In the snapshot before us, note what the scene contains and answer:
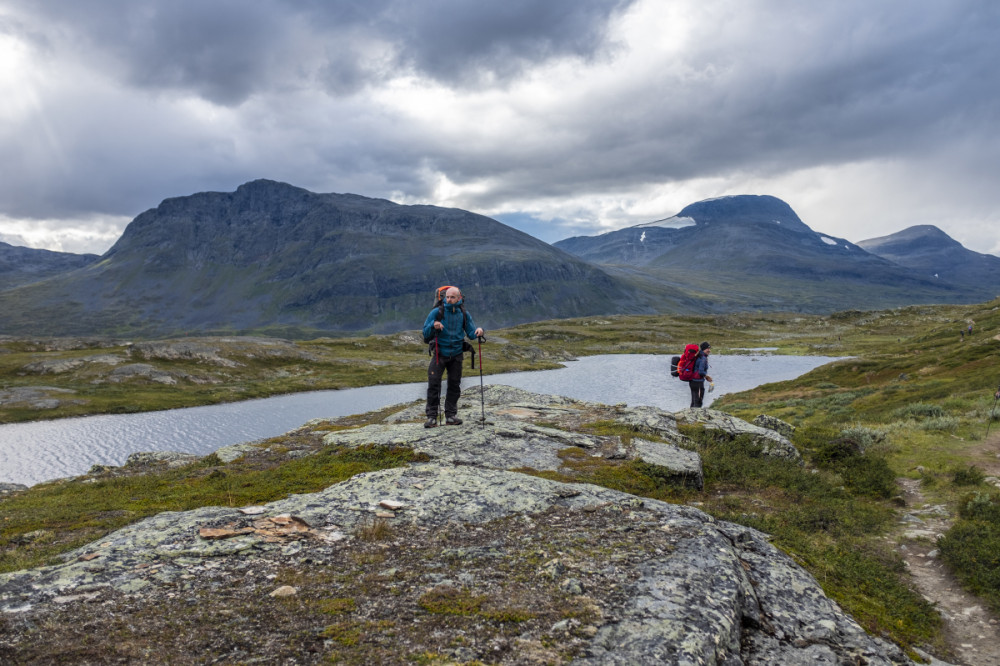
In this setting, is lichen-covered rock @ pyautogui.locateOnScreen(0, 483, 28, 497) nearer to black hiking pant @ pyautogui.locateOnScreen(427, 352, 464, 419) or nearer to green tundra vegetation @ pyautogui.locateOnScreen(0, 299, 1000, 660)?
green tundra vegetation @ pyautogui.locateOnScreen(0, 299, 1000, 660)

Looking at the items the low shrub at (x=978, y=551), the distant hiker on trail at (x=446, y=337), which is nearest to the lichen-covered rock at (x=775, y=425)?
the low shrub at (x=978, y=551)

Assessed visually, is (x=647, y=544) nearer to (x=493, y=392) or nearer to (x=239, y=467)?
(x=239, y=467)

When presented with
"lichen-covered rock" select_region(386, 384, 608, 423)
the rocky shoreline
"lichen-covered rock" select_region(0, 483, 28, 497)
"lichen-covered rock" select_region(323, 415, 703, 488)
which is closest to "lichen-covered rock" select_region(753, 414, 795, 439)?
"lichen-covered rock" select_region(386, 384, 608, 423)

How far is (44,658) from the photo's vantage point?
5.43 metres

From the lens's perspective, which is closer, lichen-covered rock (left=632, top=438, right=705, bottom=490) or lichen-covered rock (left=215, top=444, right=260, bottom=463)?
lichen-covered rock (left=632, top=438, right=705, bottom=490)

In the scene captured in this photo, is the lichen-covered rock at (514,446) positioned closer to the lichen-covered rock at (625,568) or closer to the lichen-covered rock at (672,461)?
the lichen-covered rock at (672,461)

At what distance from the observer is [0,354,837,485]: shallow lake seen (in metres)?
38.1

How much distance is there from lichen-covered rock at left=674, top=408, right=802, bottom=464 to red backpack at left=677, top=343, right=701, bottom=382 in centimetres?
381

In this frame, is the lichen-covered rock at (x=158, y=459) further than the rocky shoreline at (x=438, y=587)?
Yes

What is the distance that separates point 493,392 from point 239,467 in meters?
14.9

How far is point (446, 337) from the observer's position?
57.3 ft

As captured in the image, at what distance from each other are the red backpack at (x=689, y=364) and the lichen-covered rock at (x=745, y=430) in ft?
12.5

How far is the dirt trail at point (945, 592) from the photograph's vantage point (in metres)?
8.58

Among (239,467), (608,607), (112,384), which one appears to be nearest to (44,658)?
(608,607)
